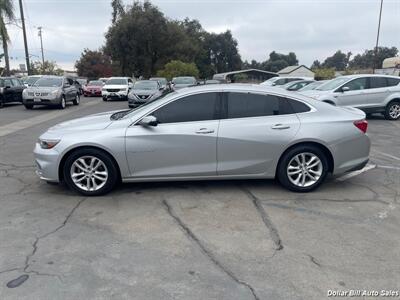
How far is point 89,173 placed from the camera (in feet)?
17.1

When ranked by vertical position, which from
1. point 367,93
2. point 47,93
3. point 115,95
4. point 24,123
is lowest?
point 24,123

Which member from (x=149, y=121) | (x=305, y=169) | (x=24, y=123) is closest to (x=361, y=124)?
(x=305, y=169)

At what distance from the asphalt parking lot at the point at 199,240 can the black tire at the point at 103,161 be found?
0.12 metres

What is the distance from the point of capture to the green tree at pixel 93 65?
72938mm

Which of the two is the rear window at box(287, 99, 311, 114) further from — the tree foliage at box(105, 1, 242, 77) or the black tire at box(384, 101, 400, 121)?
the tree foliage at box(105, 1, 242, 77)

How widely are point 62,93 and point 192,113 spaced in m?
15.0

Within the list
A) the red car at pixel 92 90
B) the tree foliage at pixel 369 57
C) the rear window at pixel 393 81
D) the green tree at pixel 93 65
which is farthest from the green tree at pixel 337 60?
the rear window at pixel 393 81

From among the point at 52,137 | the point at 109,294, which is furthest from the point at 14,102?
the point at 109,294

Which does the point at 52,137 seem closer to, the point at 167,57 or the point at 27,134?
the point at 27,134

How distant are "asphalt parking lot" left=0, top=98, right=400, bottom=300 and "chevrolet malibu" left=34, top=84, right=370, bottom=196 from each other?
0.98 ft

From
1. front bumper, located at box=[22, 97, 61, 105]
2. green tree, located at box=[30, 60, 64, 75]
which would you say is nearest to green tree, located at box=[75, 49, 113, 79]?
green tree, located at box=[30, 60, 64, 75]

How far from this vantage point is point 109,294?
3.03 metres

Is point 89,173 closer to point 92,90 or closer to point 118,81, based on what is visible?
point 118,81

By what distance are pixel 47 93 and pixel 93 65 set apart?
Answer: 5942cm
